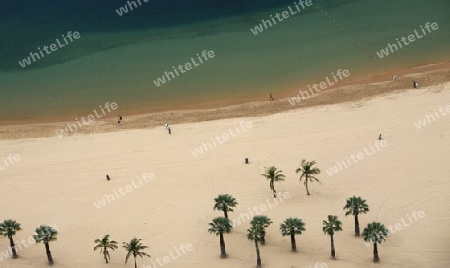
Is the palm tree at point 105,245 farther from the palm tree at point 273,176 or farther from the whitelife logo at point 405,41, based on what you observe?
the whitelife logo at point 405,41

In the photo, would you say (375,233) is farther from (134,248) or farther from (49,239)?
(49,239)

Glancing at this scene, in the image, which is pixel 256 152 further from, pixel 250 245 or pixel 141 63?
pixel 141 63

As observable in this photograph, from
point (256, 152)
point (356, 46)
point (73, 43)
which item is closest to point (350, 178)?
point (256, 152)

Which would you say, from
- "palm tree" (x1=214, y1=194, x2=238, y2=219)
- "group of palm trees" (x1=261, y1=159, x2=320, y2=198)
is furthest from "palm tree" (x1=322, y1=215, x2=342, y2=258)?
"palm tree" (x1=214, y1=194, x2=238, y2=219)

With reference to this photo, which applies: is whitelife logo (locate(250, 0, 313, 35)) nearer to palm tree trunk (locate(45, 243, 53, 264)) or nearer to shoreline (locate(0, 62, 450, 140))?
shoreline (locate(0, 62, 450, 140))

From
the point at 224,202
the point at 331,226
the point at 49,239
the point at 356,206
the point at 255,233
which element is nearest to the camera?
the point at 255,233

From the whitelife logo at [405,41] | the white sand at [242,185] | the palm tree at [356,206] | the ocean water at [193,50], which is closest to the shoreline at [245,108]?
the ocean water at [193,50]

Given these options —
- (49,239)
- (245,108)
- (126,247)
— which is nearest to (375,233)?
(126,247)
